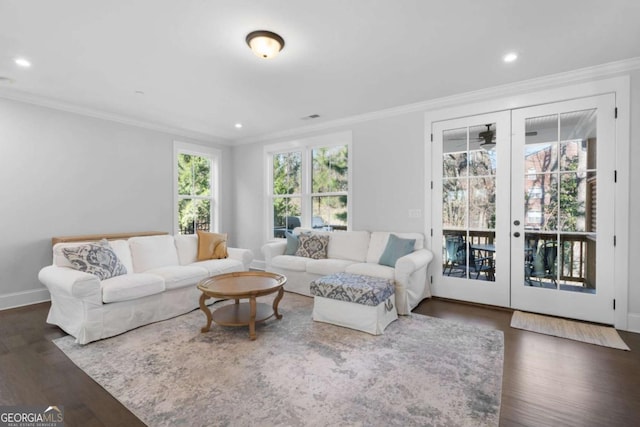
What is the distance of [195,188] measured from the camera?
5812mm

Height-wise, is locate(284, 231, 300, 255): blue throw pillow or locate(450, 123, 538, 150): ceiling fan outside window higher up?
locate(450, 123, 538, 150): ceiling fan outside window

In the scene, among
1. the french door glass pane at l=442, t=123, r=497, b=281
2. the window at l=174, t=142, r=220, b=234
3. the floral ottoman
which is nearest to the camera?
the floral ottoman

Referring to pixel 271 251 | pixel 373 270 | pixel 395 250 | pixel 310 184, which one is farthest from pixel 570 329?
pixel 310 184

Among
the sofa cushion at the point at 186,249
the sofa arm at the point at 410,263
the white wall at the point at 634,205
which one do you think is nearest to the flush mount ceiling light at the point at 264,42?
the sofa arm at the point at 410,263

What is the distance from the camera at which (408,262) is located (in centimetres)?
330

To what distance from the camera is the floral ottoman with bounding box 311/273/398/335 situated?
287cm

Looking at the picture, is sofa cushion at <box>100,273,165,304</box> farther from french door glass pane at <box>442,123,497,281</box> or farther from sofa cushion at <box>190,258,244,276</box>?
french door glass pane at <box>442,123,497,281</box>

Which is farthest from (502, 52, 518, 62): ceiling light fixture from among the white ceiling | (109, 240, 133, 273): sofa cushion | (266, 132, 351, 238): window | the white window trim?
the white window trim

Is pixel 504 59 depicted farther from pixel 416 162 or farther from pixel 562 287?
pixel 562 287

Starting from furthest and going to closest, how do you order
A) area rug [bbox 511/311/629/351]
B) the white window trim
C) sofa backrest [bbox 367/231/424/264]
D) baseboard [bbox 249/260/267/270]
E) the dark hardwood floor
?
baseboard [bbox 249/260/267/270]
the white window trim
sofa backrest [bbox 367/231/424/264]
area rug [bbox 511/311/629/351]
the dark hardwood floor

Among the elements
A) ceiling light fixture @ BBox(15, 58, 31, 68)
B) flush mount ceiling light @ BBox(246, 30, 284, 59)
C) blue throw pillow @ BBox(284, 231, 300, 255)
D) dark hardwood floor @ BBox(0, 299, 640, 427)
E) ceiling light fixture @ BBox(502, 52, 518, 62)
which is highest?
ceiling light fixture @ BBox(502, 52, 518, 62)

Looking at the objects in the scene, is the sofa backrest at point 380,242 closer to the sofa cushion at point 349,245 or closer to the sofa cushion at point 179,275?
the sofa cushion at point 349,245

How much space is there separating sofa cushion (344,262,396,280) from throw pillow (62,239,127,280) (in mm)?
2530

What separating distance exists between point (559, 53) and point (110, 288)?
464cm
